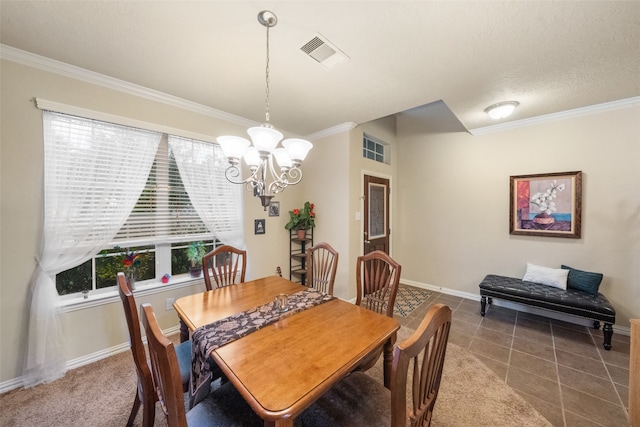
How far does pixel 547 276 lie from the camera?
299 centimetres

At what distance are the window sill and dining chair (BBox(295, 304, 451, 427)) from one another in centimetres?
214

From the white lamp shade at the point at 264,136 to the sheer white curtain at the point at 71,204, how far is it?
1.72 metres

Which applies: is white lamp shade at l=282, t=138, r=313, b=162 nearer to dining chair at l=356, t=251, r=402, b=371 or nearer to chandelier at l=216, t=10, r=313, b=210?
chandelier at l=216, t=10, r=313, b=210

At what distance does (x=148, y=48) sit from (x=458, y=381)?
373cm

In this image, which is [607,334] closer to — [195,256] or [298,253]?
[298,253]

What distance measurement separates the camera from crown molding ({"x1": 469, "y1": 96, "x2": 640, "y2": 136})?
8.80ft

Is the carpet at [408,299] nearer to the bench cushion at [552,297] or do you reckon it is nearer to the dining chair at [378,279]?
the bench cushion at [552,297]

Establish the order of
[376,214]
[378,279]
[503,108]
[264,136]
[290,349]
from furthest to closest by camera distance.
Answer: [376,214], [503,108], [378,279], [264,136], [290,349]

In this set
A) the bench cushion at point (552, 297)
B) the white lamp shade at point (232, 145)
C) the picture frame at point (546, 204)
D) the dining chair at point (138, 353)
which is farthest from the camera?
the picture frame at point (546, 204)

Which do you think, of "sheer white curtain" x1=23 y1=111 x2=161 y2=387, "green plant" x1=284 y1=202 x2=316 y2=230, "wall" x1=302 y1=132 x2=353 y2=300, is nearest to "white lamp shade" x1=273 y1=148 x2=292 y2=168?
"sheer white curtain" x1=23 y1=111 x2=161 y2=387

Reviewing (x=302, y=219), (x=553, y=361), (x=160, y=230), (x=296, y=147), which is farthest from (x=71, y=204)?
(x=553, y=361)

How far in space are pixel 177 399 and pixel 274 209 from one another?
2.84 meters

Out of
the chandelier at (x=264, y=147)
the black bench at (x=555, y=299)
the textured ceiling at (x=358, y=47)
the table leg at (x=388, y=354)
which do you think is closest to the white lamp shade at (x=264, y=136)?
the chandelier at (x=264, y=147)

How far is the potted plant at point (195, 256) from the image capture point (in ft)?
9.40
